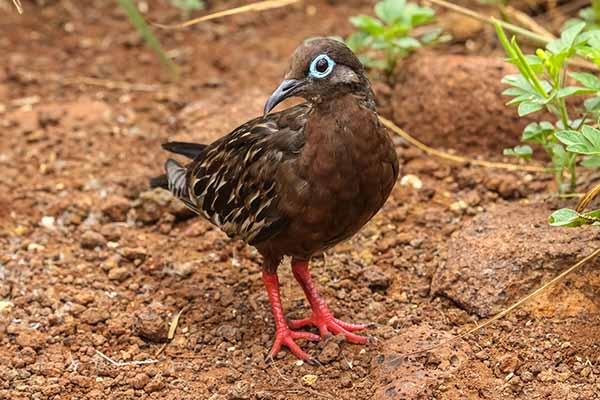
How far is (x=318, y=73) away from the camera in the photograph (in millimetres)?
4363

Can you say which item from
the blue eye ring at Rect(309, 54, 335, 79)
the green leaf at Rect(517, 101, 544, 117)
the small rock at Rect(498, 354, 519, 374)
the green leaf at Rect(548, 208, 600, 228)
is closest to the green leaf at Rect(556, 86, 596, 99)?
the green leaf at Rect(517, 101, 544, 117)

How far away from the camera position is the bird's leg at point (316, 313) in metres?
4.97

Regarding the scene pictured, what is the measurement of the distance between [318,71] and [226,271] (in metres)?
1.65

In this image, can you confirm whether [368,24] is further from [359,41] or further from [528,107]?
[528,107]

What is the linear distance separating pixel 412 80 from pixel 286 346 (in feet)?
8.29

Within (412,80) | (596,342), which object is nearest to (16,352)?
(596,342)

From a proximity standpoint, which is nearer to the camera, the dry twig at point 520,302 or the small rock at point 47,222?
the dry twig at point 520,302

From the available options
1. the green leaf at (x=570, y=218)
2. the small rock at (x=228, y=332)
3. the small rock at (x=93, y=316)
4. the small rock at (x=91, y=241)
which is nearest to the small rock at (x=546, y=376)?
the green leaf at (x=570, y=218)

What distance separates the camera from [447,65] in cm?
654

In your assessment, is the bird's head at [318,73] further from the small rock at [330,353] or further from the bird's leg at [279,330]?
the small rock at [330,353]

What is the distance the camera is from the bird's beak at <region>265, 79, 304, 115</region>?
4281mm

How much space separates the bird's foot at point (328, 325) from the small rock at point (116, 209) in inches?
60.5

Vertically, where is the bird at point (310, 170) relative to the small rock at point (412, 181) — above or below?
above

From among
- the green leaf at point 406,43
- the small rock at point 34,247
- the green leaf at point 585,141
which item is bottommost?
the small rock at point 34,247
